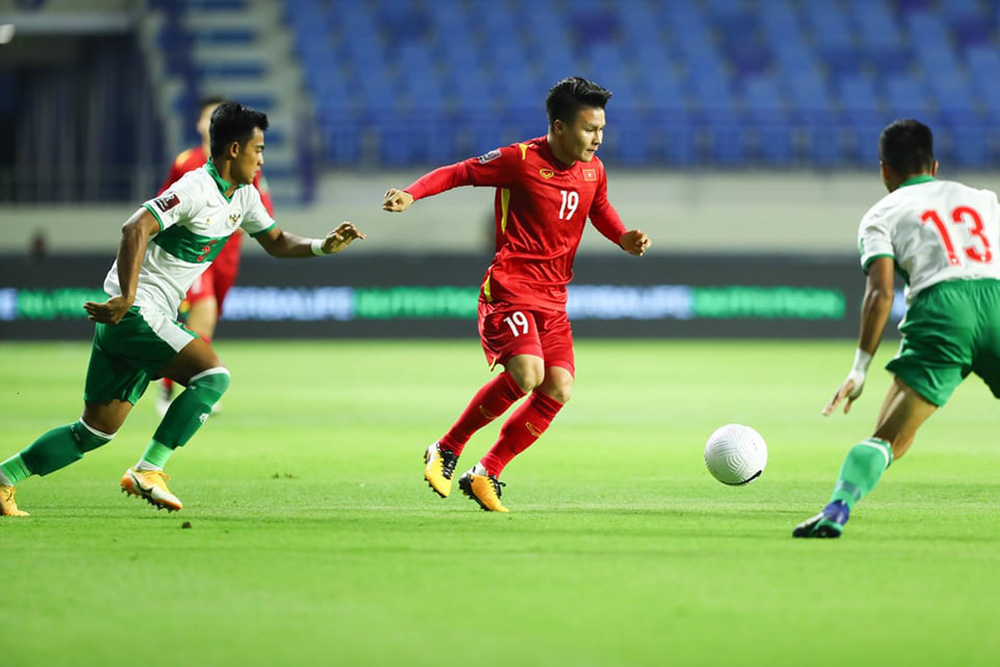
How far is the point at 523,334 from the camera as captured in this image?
7652 millimetres

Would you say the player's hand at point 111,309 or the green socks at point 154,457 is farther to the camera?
the green socks at point 154,457

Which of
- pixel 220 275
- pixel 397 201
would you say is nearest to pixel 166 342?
pixel 397 201

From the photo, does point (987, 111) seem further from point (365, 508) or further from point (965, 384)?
point (365, 508)

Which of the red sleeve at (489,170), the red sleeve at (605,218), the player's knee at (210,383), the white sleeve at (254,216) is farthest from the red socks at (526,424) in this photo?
the white sleeve at (254,216)

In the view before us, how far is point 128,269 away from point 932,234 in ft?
11.3

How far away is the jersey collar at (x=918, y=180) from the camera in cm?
646

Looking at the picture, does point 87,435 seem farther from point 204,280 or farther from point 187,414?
point 204,280

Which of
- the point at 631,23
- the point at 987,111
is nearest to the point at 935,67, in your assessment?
the point at 987,111

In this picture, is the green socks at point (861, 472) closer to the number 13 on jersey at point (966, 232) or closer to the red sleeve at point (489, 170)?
the number 13 on jersey at point (966, 232)

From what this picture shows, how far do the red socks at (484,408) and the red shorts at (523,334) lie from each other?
12 centimetres

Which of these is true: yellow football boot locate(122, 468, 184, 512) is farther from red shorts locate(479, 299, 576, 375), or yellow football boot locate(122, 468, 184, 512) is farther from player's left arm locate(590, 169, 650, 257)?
player's left arm locate(590, 169, 650, 257)

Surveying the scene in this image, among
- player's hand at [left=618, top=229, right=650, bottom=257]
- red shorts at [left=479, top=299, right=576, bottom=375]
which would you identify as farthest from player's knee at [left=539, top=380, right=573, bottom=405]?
player's hand at [left=618, top=229, right=650, bottom=257]

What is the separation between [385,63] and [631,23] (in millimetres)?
4875

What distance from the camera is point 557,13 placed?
29375 millimetres
